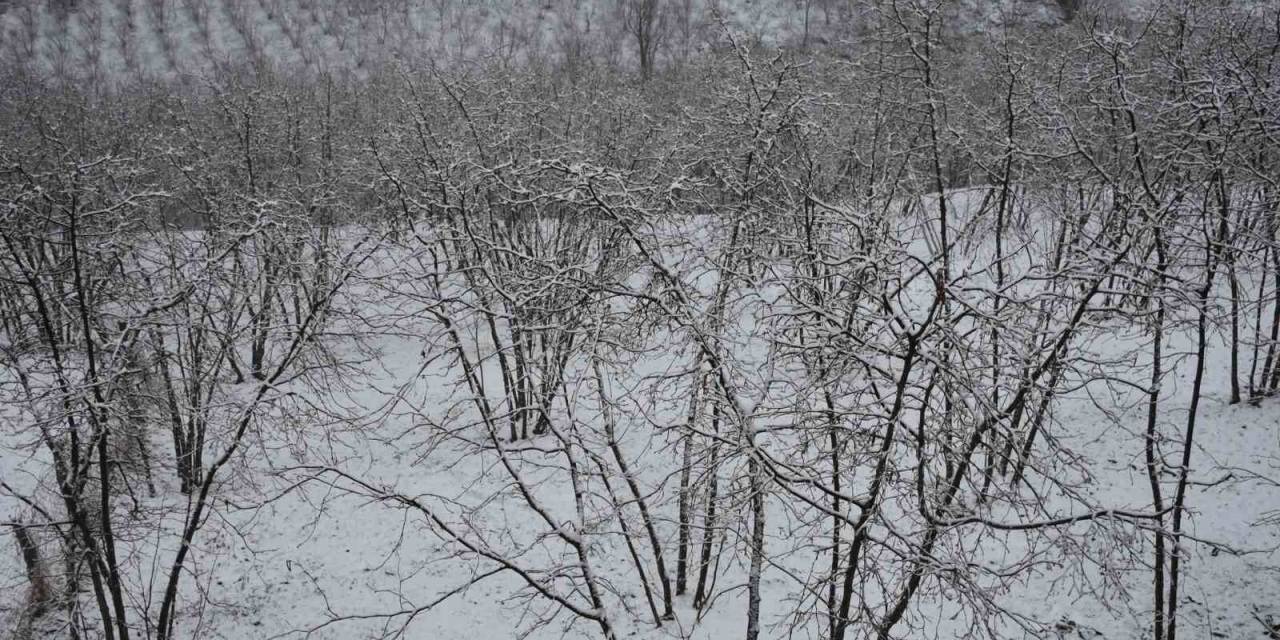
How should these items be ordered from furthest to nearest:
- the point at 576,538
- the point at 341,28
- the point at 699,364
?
the point at 341,28, the point at 699,364, the point at 576,538

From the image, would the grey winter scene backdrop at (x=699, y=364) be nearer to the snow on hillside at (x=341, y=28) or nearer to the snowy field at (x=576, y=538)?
the snowy field at (x=576, y=538)

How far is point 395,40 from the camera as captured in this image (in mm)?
44062

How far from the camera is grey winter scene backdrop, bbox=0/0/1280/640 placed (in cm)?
503

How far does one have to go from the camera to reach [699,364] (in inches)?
261

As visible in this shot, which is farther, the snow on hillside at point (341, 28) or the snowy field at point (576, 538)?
the snow on hillside at point (341, 28)

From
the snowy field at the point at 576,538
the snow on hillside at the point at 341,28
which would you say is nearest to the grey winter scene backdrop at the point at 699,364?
the snowy field at the point at 576,538

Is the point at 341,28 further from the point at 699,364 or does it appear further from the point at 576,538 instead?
the point at 576,538

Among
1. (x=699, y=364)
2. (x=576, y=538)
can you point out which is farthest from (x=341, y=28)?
(x=576, y=538)

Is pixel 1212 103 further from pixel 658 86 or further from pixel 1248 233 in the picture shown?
pixel 658 86

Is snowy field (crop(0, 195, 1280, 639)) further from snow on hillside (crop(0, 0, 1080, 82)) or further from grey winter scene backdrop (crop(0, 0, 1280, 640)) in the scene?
snow on hillside (crop(0, 0, 1080, 82))

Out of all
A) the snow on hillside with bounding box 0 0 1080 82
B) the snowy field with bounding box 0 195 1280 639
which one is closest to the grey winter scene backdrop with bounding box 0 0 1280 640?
the snowy field with bounding box 0 195 1280 639

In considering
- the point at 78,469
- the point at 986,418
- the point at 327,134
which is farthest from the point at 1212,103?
the point at 327,134

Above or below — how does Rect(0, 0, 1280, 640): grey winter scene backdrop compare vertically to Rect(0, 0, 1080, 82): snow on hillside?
below

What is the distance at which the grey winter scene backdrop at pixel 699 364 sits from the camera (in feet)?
16.5
